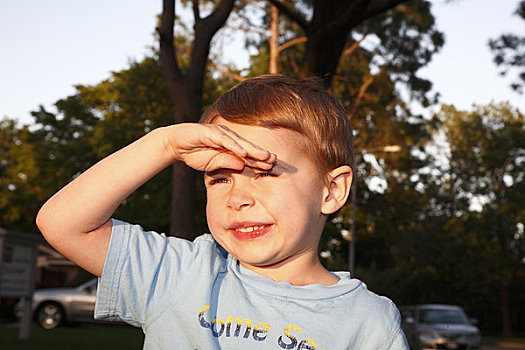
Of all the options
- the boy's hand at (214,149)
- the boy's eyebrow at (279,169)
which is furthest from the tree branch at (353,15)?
the boy's hand at (214,149)

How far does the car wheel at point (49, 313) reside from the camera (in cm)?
1989

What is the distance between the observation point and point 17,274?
43.8 ft

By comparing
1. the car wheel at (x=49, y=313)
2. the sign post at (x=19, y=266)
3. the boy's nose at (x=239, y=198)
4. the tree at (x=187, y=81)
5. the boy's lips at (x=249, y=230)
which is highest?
the tree at (x=187, y=81)

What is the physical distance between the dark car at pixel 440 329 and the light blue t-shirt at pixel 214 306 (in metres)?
16.9

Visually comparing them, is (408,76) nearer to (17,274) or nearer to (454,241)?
(17,274)

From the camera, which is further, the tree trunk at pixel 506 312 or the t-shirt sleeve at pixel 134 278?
the tree trunk at pixel 506 312

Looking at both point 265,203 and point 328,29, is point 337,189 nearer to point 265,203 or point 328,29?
point 265,203

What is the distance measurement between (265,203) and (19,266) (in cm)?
1276

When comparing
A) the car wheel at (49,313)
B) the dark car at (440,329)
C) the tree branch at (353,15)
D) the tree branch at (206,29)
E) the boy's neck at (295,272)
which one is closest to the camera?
the boy's neck at (295,272)

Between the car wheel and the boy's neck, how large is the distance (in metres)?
19.4

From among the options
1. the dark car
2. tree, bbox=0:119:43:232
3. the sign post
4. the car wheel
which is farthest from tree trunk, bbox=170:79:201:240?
tree, bbox=0:119:43:232

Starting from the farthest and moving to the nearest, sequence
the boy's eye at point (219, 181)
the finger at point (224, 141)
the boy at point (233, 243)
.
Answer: the boy's eye at point (219, 181) < the boy at point (233, 243) < the finger at point (224, 141)

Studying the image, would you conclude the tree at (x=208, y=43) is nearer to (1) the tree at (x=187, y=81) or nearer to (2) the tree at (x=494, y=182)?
(1) the tree at (x=187, y=81)

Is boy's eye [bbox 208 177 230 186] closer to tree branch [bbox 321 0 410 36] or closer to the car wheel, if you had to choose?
tree branch [bbox 321 0 410 36]
